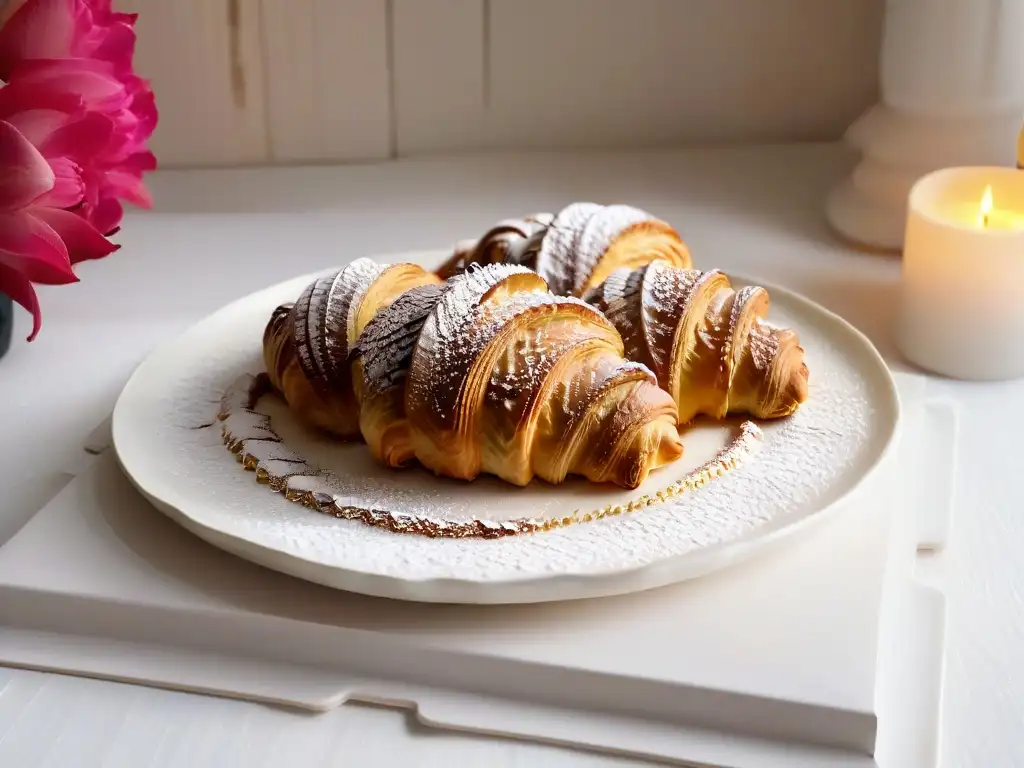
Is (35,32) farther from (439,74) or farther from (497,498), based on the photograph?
(439,74)

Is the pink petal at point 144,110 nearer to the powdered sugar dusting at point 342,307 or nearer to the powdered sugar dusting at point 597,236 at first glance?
the powdered sugar dusting at point 342,307

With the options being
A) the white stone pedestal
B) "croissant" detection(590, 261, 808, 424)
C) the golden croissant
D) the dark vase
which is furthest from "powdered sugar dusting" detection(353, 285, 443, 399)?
the white stone pedestal

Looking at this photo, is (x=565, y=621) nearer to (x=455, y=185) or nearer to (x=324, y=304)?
(x=324, y=304)

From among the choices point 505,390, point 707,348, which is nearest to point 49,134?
point 505,390

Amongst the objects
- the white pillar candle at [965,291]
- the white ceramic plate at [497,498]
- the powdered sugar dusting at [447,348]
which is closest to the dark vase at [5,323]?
the white ceramic plate at [497,498]

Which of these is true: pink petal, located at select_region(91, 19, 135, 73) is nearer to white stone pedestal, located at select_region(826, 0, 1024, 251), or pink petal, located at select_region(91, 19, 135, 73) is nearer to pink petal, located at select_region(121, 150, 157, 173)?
pink petal, located at select_region(121, 150, 157, 173)
